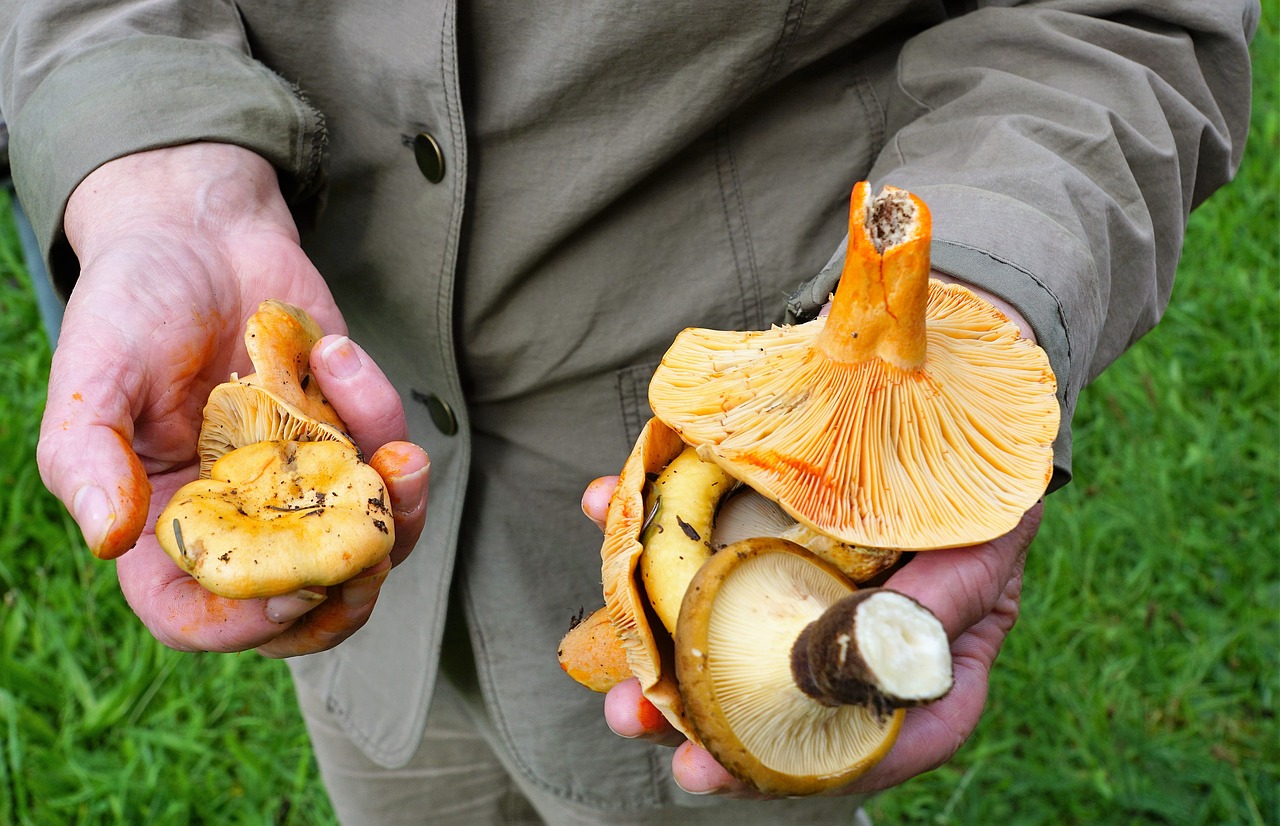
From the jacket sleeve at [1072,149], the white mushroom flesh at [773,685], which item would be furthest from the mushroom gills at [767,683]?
the jacket sleeve at [1072,149]

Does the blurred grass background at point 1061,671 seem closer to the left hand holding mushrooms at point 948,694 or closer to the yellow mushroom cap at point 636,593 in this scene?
the left hand holding mushrooms at point 948,694

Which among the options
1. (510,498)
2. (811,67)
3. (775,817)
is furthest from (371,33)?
(775,817)

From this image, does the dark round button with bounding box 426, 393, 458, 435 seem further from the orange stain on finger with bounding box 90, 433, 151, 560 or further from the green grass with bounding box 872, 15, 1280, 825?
the green grass with bounding box 872, 15, 1280, 825

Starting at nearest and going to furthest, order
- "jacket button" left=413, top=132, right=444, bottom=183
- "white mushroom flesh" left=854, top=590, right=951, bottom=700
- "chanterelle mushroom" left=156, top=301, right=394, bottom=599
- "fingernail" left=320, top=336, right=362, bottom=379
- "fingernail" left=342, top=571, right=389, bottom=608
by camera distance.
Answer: "white mushroom flesh" left=854, top=590, right=951, bottom=700 → "chanterelle mushroom" left=156, top=301, right=394, bottom=599 → "fingernail" left=342, top=571, right=389, bottom=608 → "fingernail" left=320, top=336, right=362, bottom=379 → "jacket button" left=413, top=132, right=444, bottom=183

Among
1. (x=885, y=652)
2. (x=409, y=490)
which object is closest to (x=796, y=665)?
(x=885, y=652)

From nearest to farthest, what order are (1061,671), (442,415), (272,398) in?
(272,398) → (442,415) → (1061,671)

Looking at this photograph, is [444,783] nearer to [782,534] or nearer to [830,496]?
[782,534]

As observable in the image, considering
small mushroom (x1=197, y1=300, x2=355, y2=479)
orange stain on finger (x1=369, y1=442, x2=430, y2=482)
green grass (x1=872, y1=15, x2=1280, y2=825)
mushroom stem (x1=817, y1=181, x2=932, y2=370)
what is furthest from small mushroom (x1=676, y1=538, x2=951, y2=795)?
green grass (x1=872, y1=15, x2=1280, y2=825)
